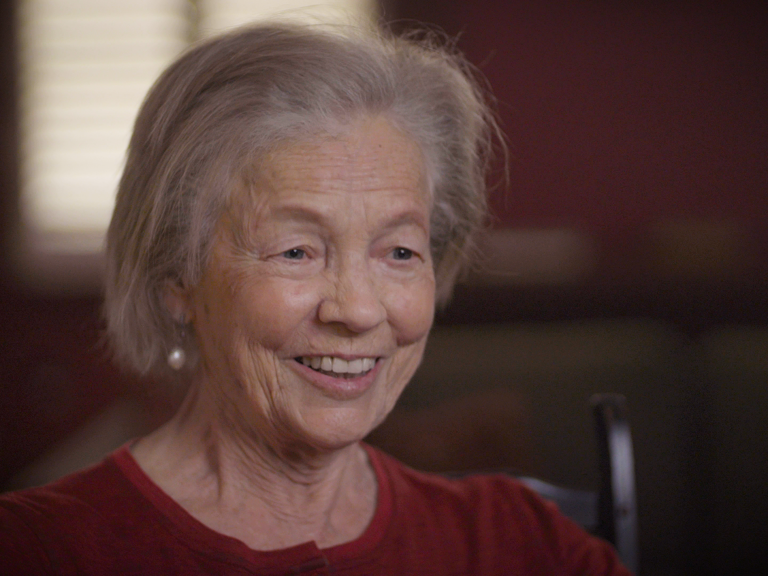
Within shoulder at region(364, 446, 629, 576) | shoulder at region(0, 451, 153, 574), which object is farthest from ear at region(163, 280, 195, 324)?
shoulder at region(364, 446, 629, 576)

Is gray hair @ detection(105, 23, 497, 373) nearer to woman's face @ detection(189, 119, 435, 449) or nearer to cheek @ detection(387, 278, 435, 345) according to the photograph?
woman's face @ detection(189, 119, 435, 449)

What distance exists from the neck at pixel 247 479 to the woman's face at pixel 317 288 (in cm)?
4

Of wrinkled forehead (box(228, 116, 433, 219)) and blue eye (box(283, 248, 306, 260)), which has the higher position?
wrinkled forehead (box(228, 116, 433, 219))

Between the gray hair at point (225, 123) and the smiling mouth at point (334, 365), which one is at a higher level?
the gray hair at point (225, 123)

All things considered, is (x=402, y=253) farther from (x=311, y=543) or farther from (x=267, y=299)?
(x=311, y=543)

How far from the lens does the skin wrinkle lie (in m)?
0.93

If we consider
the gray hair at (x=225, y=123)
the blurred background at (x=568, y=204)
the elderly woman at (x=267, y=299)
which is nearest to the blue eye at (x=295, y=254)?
the elderly woman at (x=267, y=299)

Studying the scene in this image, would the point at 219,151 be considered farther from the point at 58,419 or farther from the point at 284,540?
the point at 58,419

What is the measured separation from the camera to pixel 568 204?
282 cm

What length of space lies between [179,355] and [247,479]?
0.71 ft

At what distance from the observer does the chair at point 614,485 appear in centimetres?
124

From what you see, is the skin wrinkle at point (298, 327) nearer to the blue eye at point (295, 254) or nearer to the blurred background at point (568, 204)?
the blue eye at point (295, 254)

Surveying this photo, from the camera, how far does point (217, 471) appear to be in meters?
1.04

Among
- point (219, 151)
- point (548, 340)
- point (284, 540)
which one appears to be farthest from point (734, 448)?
point (219, 151)
